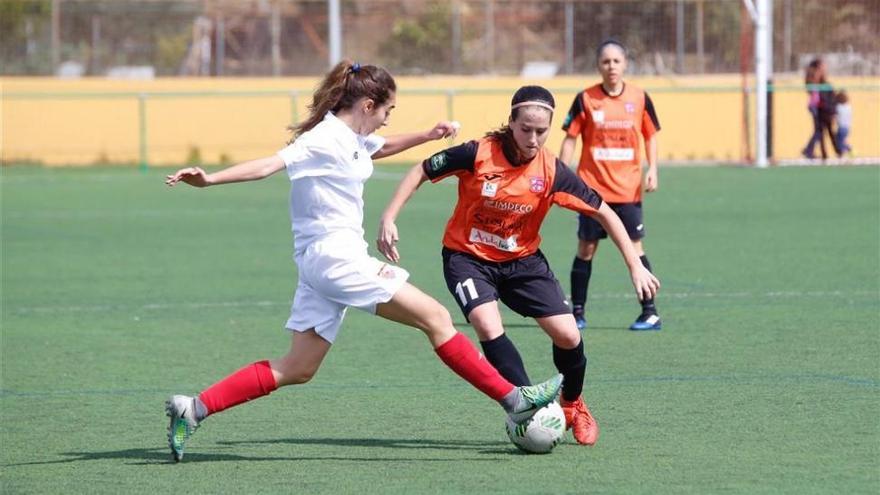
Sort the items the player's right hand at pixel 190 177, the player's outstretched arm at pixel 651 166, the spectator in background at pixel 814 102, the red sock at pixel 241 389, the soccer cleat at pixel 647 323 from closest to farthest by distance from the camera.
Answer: the player's right hand at pixel 190 177
the red sock at pixel 241 389
the soccer cleat at pixel 647 323
the player's outstretched arm at pixel 651 166
the spectator in background at pixel 814 102

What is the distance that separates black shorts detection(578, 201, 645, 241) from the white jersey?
4174 mm

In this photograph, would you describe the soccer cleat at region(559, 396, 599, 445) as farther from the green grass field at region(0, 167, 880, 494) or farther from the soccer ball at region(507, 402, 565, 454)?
the soccer ball at region(507, 402, 565, 454)

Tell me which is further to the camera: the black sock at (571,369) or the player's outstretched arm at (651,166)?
the player's outstretched arm at (651,166)

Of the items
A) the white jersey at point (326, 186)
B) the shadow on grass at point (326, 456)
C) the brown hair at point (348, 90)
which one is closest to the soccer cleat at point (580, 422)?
the shadow on grass at point (326, 456)

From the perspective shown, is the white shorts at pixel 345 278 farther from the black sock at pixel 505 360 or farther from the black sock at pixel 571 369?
the black sock at pixel 571 369

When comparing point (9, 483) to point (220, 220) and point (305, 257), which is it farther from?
point (220, 220)

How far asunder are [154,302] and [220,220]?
758 centimetres

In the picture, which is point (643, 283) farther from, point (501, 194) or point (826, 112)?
point (826, 112)

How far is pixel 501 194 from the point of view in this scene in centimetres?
664

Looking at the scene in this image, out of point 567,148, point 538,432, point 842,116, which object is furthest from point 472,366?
point 842,116

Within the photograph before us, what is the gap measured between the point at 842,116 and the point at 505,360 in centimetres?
2335

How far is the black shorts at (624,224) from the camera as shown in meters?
10.1

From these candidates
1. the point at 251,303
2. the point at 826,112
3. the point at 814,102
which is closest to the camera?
the point at 251,303

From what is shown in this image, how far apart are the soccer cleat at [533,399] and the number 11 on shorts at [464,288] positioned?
1.74 feet
